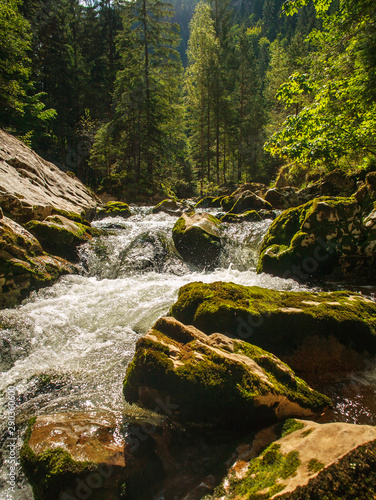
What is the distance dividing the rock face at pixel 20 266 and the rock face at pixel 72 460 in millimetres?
3809

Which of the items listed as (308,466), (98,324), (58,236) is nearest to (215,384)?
(308,466)

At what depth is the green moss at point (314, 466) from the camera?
1.62 m

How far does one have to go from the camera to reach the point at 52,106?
87.4ft

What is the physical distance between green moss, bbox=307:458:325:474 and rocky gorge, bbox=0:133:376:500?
2cm

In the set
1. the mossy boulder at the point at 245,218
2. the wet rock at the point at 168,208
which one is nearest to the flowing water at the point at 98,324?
the mossy boulder at the point at 245,218

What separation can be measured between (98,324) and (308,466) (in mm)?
4096

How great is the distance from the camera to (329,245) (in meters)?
6.54

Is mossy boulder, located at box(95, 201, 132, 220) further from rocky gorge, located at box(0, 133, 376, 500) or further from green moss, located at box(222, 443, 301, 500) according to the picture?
green moss, located at box(222, 443, 301, 500)

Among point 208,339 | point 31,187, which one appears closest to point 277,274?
point 208,339

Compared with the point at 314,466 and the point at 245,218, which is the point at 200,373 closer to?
the point at 314,466

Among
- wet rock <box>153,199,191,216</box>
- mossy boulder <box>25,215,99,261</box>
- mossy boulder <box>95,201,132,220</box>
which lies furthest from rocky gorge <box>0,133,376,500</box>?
wet rock <box>153,199,191,216</box>

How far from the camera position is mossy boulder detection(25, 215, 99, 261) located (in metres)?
7.86

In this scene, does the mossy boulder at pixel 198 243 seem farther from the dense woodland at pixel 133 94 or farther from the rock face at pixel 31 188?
the dense woodland at pixel 133 94

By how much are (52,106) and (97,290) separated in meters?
27.7
